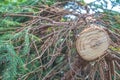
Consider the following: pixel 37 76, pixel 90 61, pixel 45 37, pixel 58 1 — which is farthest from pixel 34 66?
pixel 58 1

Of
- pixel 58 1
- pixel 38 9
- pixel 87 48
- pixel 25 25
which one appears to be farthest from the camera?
pixel 58 1

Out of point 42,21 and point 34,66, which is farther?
point 42,21

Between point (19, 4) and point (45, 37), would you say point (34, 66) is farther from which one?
point (19, 4)

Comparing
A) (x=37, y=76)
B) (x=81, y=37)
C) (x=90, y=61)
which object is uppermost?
(x=81, y=37)

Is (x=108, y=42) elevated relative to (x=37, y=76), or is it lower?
elevated

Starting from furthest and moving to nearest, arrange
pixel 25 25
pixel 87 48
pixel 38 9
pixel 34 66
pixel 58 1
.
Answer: pixel 58 1
pixel 38 9
pixel 25 25
pixel 34 66
pixel 87 48

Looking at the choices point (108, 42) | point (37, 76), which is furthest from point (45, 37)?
point (108, 42)

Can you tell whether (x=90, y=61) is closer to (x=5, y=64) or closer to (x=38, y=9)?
(x=5, y=64)
